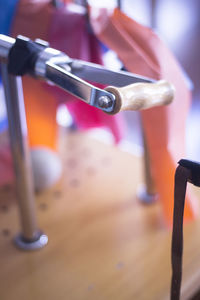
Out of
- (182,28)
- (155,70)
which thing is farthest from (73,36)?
A: (182,28)

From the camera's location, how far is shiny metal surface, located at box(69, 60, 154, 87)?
0.37 metres

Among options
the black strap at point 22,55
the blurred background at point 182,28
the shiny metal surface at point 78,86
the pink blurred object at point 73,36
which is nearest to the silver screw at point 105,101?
the shiny metal surface at point 78,86

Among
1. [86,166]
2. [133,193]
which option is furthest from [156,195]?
[86,166]

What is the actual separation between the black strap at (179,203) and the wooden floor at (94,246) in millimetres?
87

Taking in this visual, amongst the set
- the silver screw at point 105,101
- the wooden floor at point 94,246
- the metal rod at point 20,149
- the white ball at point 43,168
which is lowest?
the wooden floor at point 94,246

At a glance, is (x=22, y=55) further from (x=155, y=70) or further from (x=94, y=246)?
(x=94, y=246)

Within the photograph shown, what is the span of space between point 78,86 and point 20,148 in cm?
16

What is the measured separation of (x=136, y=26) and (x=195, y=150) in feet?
0.94

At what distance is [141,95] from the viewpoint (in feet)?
1.04

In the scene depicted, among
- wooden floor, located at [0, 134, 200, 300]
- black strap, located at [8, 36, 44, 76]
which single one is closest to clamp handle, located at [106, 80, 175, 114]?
black strap, located at [8, 36, 44, 76]

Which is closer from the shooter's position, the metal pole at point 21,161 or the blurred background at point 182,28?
the metal pole at point 21,161

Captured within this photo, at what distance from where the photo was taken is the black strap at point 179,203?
0.95 feet

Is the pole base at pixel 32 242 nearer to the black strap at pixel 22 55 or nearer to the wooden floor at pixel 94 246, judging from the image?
the wooden floor at pixel 94 246

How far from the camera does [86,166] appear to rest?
0.69m
